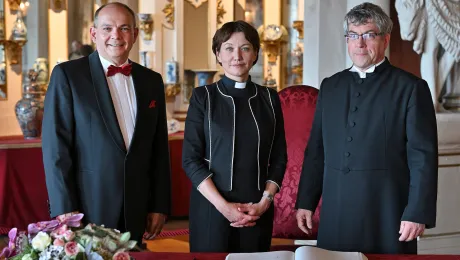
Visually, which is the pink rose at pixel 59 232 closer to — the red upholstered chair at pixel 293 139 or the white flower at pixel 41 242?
the white flower at pixel 41 242

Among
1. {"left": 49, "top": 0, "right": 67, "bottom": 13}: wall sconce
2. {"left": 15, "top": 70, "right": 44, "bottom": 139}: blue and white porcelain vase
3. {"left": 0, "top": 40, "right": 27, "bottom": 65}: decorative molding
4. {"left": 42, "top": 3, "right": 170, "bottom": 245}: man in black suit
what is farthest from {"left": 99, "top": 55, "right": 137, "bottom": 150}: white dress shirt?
{"left": 49, "top": 0, "right": 67, "bottom": 13}: wall sconce

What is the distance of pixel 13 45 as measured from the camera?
321 inches

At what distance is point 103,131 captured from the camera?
283 cm

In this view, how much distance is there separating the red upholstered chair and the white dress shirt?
1121 mm

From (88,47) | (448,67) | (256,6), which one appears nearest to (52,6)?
(88,47)

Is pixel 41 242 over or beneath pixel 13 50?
beneath

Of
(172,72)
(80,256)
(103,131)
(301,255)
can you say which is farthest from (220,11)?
(80,256)

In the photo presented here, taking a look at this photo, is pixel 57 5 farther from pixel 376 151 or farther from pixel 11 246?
pixel 11 246

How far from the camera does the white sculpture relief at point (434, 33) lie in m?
5.21

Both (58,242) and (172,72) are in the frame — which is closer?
(58,242)

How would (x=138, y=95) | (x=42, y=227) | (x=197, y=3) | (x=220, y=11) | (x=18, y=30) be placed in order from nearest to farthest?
(x=42, y=227) < (x=138, y=95) < (x=18, y=30) < (x=197, y=3) < (x=220, y=11)

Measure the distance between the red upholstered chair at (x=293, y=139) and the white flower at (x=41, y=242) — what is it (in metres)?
2.14

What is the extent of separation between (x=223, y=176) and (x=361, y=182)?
0.52 m

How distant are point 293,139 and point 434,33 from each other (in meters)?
1.91
